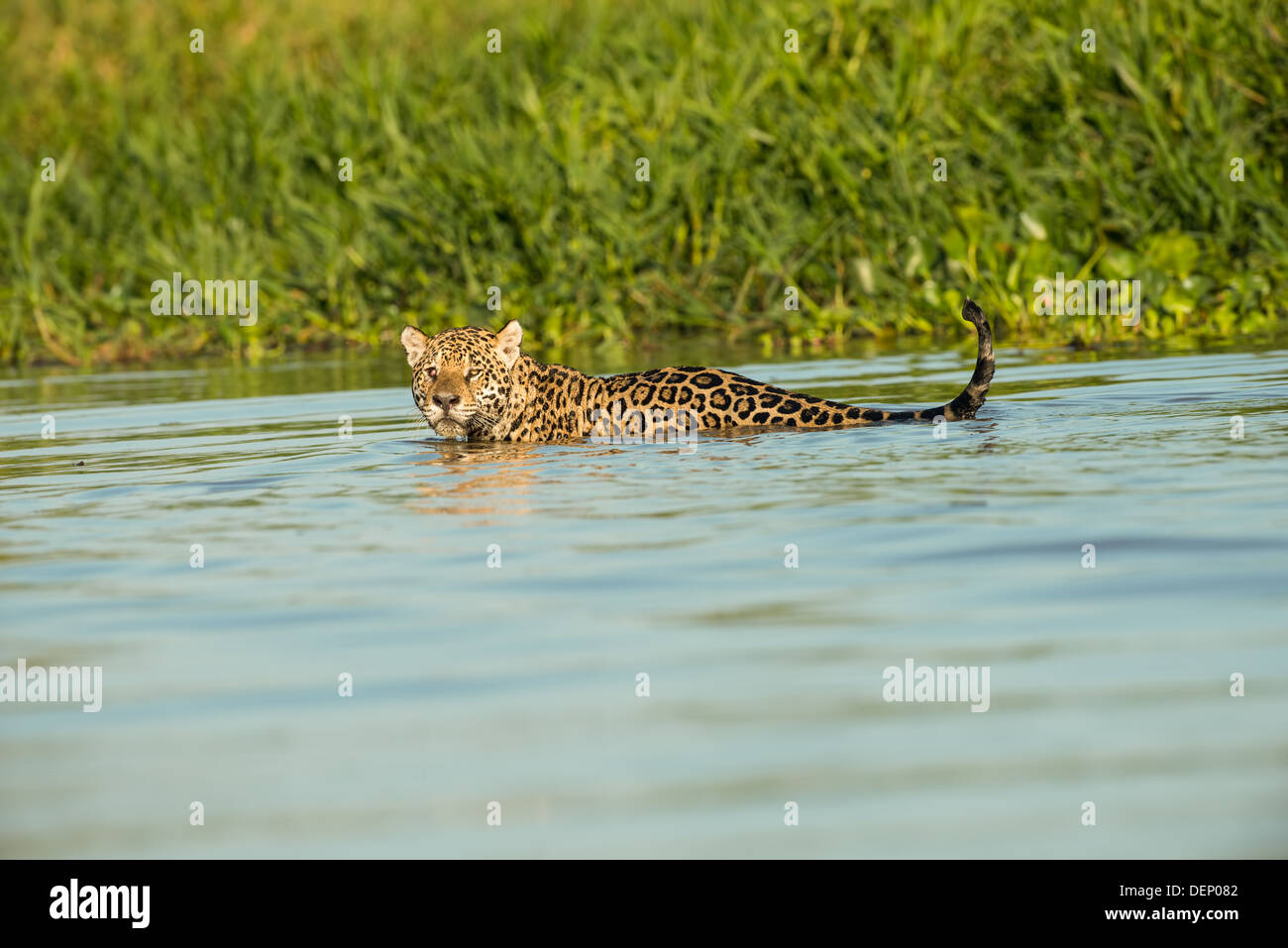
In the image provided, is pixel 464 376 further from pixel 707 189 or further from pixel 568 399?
pixel 707 189

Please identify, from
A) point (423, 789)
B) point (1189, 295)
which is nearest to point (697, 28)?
point (1189, 295)

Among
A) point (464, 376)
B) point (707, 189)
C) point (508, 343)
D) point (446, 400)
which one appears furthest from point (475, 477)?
point (707, 189)

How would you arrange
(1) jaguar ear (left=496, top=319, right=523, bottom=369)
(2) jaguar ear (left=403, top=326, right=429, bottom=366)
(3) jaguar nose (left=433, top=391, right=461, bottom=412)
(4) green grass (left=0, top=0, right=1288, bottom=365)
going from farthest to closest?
(4) green grass (left=0, top=0, right=1288, bottom=365)
(2) jaguar ear (left=403, top=326, right=429, bottom=366)
(1) jaguar ear (left=496, top=319, right=523, bottom=369)
(3) jaguar nose (left=433, top=391, right=461, bottom=412)

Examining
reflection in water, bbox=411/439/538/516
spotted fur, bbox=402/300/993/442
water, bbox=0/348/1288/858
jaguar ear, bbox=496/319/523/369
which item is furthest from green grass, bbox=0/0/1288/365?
reflection in water, bbox=411/439/538/516

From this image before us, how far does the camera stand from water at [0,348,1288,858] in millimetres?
4160

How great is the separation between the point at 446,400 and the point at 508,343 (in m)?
0.65

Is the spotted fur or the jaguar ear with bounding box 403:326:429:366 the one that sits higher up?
the jaguar ear with bounding box 403:326:429:366

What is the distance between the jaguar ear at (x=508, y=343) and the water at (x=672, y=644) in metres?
0.84

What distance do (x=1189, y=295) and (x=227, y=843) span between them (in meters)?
12.6

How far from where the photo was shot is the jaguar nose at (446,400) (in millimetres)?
10508

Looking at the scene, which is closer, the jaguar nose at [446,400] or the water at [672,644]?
the water at [672,644]

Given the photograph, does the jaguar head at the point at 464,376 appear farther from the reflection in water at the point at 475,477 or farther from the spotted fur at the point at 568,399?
the reflection in water at the point at 475,477

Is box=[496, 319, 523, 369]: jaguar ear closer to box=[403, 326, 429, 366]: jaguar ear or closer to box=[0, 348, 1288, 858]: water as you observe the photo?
box=[403, 326, 429, 366]: jaguar ear

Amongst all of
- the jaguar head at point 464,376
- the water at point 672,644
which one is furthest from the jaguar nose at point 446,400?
the water at point 672,644
